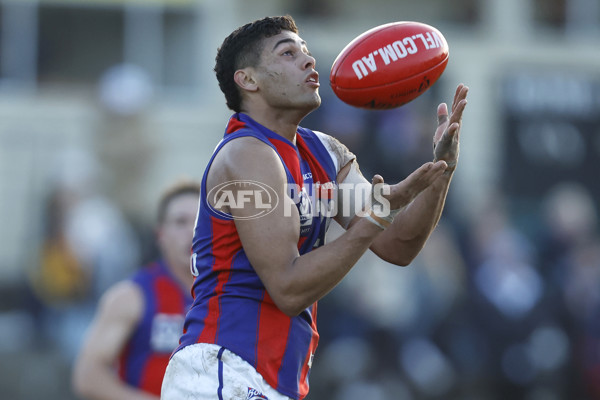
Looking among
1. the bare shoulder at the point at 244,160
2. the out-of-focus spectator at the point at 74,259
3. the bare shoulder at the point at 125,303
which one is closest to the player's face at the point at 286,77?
the bare shoulder at the point at 244,160

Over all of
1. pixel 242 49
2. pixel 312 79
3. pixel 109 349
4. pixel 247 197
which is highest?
pixel 242 49

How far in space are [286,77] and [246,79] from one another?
0.20m

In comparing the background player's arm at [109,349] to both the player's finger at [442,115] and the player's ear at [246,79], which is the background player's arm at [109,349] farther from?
the player's finger at [442,115]

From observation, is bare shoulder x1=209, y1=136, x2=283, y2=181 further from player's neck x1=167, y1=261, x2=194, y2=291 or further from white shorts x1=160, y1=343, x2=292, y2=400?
player's neck x1=167, y1=261, x2=194, y2=291

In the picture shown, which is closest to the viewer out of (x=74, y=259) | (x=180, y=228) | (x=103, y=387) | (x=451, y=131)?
(x=451, y=131)

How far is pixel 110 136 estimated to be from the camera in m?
10.3

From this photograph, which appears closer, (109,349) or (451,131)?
(451,131)

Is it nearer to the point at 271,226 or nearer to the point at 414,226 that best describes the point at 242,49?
the point at 271,226

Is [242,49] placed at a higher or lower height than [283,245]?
A: higher

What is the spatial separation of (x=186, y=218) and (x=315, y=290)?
2.26 meters

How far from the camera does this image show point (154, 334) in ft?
19.4

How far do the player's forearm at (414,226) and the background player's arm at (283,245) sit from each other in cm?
52

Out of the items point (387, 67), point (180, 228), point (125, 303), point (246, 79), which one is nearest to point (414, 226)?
point (387, 67)

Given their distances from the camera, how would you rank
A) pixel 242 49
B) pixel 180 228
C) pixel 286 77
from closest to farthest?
1. pixel 286 77
2. pixel 242 49
3. pixel 180 228
